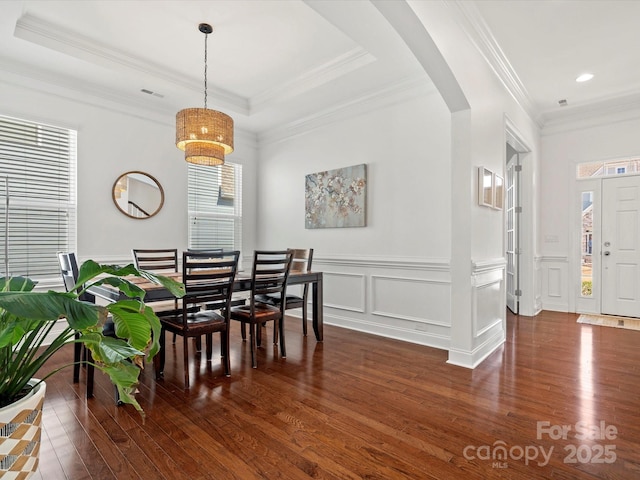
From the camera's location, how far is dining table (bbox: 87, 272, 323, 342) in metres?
2.54

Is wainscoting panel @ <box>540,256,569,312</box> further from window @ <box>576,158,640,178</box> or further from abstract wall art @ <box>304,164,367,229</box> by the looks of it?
abstract wall art @ <box>304,164,367,229</box>

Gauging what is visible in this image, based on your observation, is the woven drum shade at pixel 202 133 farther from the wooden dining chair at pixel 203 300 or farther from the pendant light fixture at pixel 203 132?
the wooden dining chair at pixel 203 300

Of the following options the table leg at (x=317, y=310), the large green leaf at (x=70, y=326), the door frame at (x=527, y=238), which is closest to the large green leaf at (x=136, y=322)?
the large green leaf at (x=70, y=326)

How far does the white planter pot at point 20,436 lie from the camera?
45.1 inches

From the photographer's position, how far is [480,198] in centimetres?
313

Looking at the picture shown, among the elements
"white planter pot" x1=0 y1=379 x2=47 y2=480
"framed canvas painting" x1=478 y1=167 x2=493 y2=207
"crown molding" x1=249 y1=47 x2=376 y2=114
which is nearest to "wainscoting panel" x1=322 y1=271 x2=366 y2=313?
"framed canvas painting" x1=478 y1=167 x2=493 y2=207

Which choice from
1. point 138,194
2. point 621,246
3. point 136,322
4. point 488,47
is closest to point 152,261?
point 138,194

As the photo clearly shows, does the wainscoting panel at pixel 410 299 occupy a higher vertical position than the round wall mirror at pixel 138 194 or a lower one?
lower

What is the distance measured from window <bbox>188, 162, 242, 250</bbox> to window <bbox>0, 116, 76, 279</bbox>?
4.65ft

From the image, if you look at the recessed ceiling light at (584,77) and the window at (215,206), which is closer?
the recessed ceiling light at (584,77)

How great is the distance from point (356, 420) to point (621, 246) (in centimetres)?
483

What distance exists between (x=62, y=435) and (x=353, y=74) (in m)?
3.80

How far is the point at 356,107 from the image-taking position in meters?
4.27

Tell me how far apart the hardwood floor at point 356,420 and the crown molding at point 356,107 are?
2.77m
